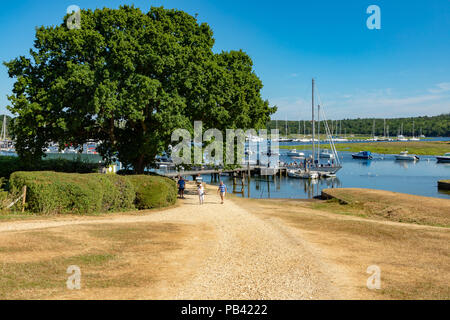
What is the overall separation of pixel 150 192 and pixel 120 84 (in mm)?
9156

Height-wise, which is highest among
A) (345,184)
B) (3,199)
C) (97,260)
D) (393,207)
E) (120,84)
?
(120,84)

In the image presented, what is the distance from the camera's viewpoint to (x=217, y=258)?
14.3 metres

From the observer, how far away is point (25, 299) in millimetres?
9492

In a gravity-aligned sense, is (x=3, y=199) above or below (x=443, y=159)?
above

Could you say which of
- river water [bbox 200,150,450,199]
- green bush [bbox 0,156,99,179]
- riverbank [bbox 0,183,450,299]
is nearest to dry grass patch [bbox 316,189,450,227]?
riverbank [bbox 0,183,450,299]

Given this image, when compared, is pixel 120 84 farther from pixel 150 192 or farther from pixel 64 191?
pixel 64 191

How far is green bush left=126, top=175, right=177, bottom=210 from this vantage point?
26531mm

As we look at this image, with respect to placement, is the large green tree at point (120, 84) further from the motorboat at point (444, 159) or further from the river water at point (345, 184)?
the motorboat at point (444, 159)

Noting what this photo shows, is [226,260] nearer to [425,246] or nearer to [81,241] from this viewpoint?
[81,241]

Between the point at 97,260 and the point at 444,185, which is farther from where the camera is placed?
the point at 444,185

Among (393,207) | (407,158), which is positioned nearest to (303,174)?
(393,207)

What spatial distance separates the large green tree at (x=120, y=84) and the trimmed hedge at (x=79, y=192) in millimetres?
5196

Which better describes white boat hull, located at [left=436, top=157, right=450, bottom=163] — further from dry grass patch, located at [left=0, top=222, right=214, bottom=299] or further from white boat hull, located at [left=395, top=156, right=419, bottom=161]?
dry grass patch, located at [left=0, top=222, right=214, bottom=299]

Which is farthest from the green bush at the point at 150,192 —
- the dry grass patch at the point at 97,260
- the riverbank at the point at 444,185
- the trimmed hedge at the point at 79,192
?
the riverbank at the point at 444,185
